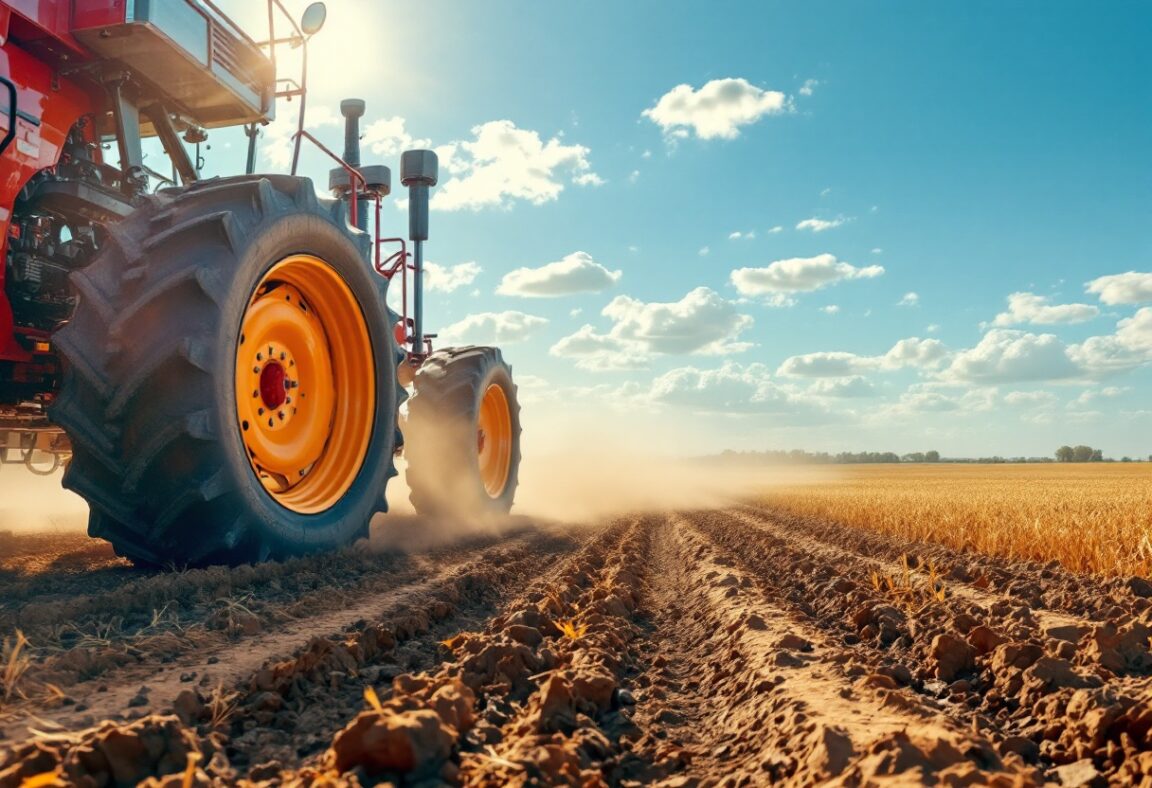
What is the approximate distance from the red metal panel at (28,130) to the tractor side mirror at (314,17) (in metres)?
1.30

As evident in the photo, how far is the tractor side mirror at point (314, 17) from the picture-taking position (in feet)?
15.9

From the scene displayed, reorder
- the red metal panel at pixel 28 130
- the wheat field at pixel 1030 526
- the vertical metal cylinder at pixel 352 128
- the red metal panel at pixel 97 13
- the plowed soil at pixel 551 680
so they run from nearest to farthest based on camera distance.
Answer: the plowed soil at pixel 551 680
the red metal panel at pixel 28 130
the red metal panel at pixel 97 13
the wheat field at pixel 1030 526
the vertical metal cylinder at pixel 352 128

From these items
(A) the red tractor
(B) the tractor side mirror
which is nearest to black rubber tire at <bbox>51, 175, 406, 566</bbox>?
(A) the red tractor

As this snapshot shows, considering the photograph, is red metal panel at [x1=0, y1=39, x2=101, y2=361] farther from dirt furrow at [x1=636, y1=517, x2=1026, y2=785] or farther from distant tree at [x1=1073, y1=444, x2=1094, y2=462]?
distant tree at [x1=1073, y1=444, x2=1094, y2=462]

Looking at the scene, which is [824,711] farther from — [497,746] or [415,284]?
[415,284]

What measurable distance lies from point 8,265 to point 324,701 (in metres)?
2.74

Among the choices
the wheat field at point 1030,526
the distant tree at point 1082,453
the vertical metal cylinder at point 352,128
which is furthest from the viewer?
the distant tree at point 1082,453

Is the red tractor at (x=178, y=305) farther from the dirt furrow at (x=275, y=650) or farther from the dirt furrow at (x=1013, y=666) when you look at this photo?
the dirt furrow at (x=1013, y=666)

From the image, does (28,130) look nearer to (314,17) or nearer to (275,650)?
(314,17)

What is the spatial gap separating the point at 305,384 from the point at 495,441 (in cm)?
379

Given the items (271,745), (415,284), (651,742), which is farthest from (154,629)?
(415,284)

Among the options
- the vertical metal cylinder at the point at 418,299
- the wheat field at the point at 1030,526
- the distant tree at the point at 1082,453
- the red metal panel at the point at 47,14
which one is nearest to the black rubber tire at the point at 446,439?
the vertical metal cylinder at the point at 418,299

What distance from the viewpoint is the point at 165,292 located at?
341cm

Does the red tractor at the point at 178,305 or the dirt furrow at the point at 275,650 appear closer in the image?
the dirt furrow at the point at 275,650
